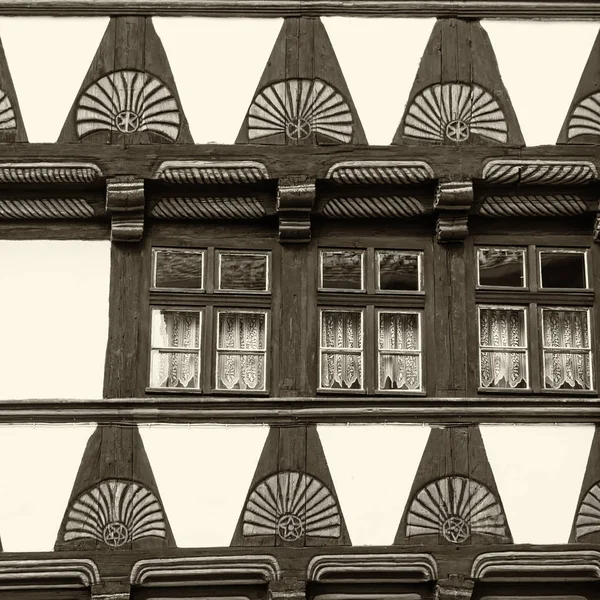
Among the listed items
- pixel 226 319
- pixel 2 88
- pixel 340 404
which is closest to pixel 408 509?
pixel 340 404

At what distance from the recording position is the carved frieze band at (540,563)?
10.6 m

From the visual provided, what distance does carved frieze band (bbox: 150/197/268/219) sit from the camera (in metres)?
11.3

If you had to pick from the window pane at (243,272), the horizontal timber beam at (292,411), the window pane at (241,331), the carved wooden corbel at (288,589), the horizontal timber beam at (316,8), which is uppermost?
the horizontal timber beam at (316,8)

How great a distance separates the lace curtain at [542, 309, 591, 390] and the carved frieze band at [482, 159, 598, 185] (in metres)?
0.94

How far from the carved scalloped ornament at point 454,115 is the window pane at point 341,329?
1370 millimetres

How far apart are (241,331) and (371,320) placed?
0.92 metres

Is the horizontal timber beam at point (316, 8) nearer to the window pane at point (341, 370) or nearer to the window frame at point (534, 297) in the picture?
the window frame at point (534, 297)

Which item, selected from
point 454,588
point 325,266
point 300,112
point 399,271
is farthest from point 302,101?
point 454,588

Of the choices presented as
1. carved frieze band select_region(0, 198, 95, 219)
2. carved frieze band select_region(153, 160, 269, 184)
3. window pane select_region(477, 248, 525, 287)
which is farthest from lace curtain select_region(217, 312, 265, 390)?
window pane select_region(477, 248, 525, 287)

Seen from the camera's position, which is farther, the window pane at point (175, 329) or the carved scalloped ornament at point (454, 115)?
the carved scalloped ornament at point (454, 115)

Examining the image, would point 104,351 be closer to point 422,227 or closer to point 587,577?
point 422,227

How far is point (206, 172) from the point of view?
11133 millimetres

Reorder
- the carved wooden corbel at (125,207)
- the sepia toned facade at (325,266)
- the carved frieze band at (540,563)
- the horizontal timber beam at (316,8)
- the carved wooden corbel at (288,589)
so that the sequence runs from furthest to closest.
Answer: the horizontal timber beam at (316,8)
the carved wooden corbel at (125,207)
the sepia toned facade at (325,266)
the carved frieze band at (540,563)
the carved wooden corbel at (288,589)

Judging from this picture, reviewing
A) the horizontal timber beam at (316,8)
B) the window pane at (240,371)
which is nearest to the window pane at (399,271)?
the window pane at (240,371)
